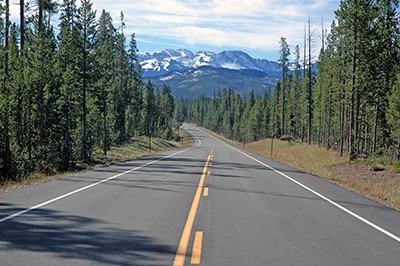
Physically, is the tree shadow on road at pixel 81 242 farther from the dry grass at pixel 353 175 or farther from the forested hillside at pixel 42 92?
the forested hillside at pixel 42 92

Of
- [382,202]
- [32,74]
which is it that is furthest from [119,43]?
[382,202]

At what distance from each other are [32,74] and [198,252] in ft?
75.6

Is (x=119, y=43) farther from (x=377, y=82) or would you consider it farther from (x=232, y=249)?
(x=232, y=249)

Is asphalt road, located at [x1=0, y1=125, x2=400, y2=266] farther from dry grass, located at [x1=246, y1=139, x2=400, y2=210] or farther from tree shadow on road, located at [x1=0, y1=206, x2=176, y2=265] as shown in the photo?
dry grass, located at [x1=246, y1=139, x2=400, y2=210]

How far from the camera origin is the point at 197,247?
652cm

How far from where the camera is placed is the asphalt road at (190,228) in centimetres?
604

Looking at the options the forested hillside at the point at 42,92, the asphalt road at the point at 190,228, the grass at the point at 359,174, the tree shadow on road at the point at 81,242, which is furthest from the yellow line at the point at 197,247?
the forested hillside at the point at 42,92

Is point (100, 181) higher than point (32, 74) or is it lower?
lower

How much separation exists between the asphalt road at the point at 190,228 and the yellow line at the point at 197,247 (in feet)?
0.05

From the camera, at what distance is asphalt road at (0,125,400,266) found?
6.04 m

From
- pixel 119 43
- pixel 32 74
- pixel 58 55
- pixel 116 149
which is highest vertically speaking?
pixel 119 43

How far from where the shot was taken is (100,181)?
636 inches

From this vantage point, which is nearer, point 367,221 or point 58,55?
point 367,221

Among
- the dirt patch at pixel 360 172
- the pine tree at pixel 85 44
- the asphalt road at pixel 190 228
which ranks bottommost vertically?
the dirt patch at pixel 360 172
